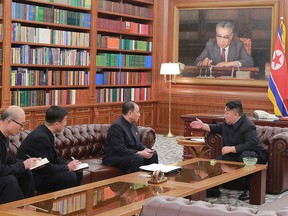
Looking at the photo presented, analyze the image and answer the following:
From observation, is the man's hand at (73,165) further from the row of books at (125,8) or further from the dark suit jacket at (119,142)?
the row of books at (125,8)

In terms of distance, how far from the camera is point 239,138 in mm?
7223

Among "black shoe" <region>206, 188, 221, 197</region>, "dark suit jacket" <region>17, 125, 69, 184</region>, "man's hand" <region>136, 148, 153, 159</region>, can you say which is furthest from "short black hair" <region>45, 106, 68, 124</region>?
"black shoe" <region>206, 188, 221, 197</region>

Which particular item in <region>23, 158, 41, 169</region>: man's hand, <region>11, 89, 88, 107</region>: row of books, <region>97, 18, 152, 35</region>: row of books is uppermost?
<region>97, 18, 152, 35</region>: row of books

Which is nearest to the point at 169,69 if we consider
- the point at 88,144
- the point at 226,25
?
the point at 226,25

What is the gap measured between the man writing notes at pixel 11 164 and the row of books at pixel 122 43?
22.6ft

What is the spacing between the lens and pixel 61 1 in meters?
10.9

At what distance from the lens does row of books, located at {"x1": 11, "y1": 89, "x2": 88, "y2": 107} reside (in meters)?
10.3

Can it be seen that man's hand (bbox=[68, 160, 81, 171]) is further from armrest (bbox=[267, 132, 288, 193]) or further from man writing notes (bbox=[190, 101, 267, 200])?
armrest (bbox=[267, 132, 288, 193])

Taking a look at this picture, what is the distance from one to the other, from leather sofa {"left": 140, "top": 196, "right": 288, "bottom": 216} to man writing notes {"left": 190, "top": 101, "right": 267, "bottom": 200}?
3.91 meters

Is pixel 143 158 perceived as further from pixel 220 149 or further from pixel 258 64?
pixel 258 64

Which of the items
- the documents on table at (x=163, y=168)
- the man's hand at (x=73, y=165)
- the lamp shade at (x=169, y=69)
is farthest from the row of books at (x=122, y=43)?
the man's hand at (x=73, y=165)

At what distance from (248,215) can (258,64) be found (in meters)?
9.92

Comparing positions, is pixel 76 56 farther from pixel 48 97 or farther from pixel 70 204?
pixel 70 204

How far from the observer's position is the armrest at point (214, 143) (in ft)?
25.6
